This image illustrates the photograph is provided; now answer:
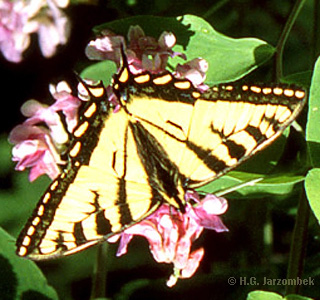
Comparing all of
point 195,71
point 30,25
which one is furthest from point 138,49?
point 30,25

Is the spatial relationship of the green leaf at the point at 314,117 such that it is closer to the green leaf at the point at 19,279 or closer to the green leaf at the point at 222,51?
the green leaf at the point at 222,51

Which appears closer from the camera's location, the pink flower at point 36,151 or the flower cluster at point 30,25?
the pink flower at point 36,151

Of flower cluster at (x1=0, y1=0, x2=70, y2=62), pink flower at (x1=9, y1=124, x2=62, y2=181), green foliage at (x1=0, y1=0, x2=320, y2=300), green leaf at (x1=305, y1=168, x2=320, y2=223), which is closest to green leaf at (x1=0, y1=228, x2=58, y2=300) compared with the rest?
green foliage at (x1=0, y1=0, x2=320, y2=300)

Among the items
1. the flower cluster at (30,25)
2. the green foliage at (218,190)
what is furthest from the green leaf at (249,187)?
the flower cluster at (30,25)

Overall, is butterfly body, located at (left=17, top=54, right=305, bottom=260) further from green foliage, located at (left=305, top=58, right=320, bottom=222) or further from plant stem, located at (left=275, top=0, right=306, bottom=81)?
plant stem, located at (left=275, top=0, right=306, bottom=81)

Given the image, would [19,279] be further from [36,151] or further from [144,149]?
[144,149]

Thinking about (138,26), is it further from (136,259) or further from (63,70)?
(136,259)
